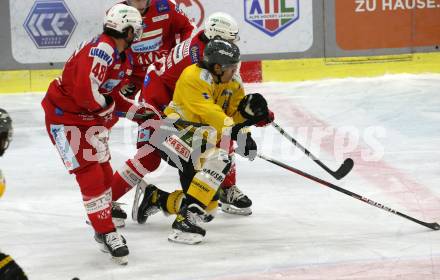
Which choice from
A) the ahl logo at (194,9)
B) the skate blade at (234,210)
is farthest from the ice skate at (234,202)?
the ahl logo at (194,9)

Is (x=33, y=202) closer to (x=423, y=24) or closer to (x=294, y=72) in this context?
(x=294, y=72)

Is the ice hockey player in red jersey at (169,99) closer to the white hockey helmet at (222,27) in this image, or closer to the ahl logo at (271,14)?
the white hockey helmet at (222,27)

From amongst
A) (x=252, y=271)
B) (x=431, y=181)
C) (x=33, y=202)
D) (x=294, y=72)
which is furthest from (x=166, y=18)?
(x=294, y=72)

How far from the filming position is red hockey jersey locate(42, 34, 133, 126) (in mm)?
4102

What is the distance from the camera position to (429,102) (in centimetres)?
746

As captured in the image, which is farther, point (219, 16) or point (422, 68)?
point (422, 68)

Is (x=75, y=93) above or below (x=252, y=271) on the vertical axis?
above

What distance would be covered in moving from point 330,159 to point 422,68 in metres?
2.80

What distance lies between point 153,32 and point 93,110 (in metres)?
1.61

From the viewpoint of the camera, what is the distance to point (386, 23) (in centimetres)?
848


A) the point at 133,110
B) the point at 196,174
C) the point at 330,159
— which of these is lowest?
the point at 330,159

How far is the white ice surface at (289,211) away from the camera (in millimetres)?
3992

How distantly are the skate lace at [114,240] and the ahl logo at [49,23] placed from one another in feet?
14.5

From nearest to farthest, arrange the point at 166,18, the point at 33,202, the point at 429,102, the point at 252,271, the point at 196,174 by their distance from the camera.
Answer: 1. the point at 252,271
2. the point at 196,174
3. the point at 33,202
4. the point at 166,18
5. the point at 429,102
